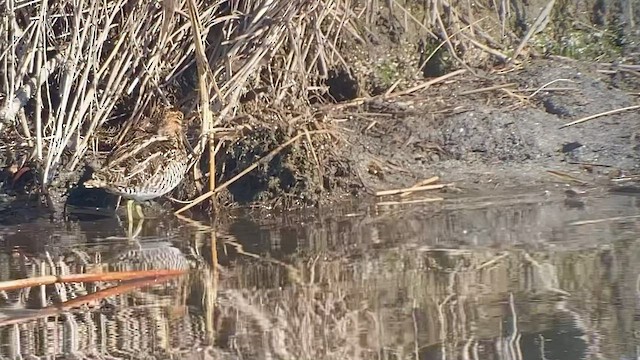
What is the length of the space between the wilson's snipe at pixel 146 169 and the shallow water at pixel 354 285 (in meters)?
0.20

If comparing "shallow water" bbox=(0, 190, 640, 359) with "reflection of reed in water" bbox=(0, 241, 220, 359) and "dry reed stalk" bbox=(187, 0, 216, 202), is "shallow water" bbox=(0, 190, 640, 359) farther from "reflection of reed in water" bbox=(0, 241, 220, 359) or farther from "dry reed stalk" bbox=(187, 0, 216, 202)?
"dry reed stalk" bbox=(187, 0, 216, 202)

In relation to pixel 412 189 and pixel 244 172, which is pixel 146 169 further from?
pixel 412 189

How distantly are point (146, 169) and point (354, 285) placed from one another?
2.19m

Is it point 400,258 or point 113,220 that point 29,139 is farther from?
point 400,258

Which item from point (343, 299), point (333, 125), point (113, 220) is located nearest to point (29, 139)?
point (113, 220)

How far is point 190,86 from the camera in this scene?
7516mm

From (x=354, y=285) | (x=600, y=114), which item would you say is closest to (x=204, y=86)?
(x=354, y=285)

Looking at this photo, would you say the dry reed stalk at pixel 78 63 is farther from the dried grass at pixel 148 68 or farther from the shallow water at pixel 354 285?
the shallow water at pixel 354 285

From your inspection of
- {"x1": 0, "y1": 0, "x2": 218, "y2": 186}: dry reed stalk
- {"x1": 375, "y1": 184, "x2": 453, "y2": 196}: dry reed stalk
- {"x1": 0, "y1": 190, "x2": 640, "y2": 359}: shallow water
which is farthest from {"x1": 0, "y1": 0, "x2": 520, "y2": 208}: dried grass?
{"x1": 0, "y1": 190, "x2": 640, "y2": 359}: shallow water

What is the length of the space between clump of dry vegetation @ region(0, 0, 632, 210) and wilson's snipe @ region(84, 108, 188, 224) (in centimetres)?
19

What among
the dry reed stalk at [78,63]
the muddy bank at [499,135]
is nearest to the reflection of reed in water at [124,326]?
the dry reed stalk at [78,63]

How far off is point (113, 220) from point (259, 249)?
54.0 inches

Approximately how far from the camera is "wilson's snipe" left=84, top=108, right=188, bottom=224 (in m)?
6.76

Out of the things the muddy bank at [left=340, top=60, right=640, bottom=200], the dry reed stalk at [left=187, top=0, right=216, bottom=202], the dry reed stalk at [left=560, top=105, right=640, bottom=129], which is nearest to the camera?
the dry reed stalk at [left=187, top=0, right=216, bottom=202]
